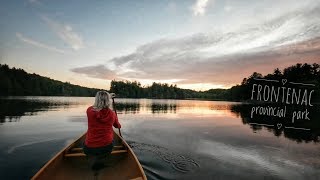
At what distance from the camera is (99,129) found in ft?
19.6

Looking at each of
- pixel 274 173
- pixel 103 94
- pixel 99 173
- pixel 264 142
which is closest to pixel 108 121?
pixel 103 94

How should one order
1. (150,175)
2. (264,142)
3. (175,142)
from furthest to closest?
A: 1. (264,142)
2. (175,142)
3. (150,175)

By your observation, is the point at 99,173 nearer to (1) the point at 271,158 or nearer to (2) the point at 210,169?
(2) the point at 210,169

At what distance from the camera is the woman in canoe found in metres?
5.77

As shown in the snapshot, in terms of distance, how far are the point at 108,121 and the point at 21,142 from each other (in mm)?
10726

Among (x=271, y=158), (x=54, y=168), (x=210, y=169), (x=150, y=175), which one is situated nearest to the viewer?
(x=54, y=168)

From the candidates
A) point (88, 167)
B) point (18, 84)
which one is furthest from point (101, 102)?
point (18, 84)

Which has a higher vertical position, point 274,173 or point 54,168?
point 54,168

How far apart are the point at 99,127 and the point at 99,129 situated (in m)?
0.05

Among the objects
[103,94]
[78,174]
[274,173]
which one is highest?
[103,94]

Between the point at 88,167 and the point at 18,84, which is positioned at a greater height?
the point at 18,84

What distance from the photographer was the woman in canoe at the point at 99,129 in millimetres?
5766

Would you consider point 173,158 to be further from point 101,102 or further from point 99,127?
point 101,102

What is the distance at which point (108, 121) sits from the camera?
19.8ft
